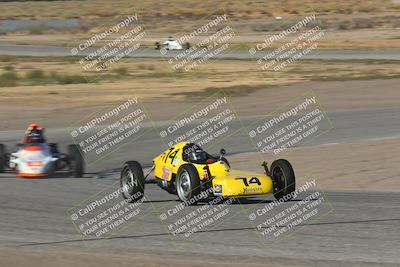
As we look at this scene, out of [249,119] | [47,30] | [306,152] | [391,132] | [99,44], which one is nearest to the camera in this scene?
[306,152]

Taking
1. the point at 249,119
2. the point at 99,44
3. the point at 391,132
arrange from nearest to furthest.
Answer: the point at 391,132 → the point at 249,119 → the point at 99,44

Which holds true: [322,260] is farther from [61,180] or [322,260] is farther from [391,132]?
[391,132]

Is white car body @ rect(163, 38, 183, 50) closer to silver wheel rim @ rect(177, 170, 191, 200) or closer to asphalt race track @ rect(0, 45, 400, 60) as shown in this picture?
asphalt race track @ rect(0, 45, 400, 60)

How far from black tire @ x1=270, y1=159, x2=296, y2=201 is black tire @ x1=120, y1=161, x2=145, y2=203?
2.47 metres

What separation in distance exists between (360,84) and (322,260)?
107 ft

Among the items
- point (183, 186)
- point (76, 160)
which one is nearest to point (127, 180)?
point (183, 186)

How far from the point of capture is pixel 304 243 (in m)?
13.8

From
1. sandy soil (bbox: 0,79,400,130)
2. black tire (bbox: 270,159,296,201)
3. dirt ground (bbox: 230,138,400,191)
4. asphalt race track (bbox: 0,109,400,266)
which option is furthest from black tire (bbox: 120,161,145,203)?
sandy soil (bbox: 0,79,400,130)

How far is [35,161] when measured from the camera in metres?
20.9

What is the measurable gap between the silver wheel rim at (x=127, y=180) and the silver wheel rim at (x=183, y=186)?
1120 mm

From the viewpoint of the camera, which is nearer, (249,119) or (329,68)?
(249,119)

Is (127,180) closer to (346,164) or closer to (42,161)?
(42,161)

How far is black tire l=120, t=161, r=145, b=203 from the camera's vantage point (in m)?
17.8

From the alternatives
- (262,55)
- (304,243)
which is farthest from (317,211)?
(262,55)
